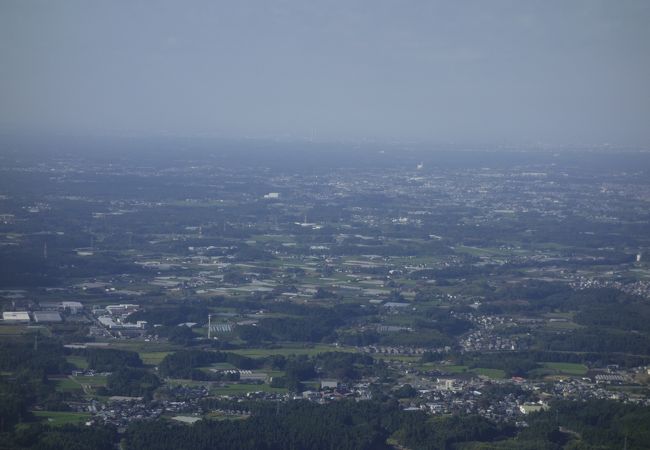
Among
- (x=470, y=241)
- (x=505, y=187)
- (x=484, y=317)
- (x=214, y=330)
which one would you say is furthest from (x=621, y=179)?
(x=214, y=330)

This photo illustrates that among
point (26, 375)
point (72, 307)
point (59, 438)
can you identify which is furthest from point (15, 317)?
point (59, 438)

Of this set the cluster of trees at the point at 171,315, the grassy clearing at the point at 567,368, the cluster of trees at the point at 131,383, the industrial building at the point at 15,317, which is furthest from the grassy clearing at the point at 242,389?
the industrial building at the point at 15,317

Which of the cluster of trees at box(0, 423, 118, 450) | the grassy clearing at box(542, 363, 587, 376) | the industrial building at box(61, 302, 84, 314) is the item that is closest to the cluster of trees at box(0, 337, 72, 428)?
the cluster of trees at box(0, 423, 118, 450)

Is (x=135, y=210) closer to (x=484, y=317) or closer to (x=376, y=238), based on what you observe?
(x=376, y=238)

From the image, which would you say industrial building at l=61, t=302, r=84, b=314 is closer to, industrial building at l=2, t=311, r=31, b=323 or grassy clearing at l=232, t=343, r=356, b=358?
industrial building at l=2, t=311, r=31, b=323

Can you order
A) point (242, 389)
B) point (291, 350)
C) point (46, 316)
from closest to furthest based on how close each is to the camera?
point (242, 389) < point (291, 350) < point (46, 316)

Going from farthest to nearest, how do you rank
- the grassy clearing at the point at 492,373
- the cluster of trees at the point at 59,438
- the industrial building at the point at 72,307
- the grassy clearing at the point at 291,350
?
the industrial building at the point at 72,307, the grassy clearing at the point at 291,350, the grassy clearing at the point at 492,373, the cluster of trees at the point at 59,438

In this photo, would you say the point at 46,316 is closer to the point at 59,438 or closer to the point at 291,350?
the point at 291,350

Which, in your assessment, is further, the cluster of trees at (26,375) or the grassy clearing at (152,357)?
the grassy clearing at (152,357)

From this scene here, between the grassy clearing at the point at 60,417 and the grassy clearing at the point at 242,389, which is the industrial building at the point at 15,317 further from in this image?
the grassy clearing at the point at 60,417
